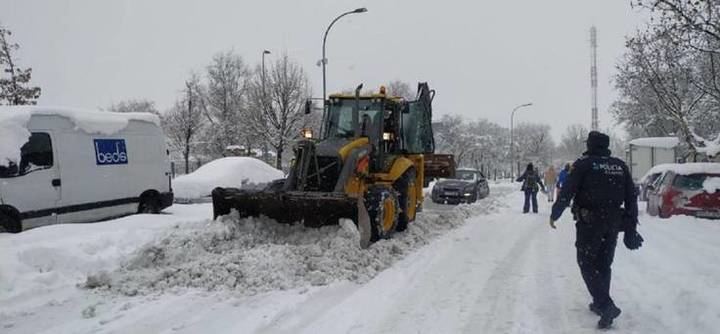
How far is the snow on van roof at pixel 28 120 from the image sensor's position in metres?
10.5

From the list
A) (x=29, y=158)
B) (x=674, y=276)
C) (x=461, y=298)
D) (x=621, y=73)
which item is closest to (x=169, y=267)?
(x=461, y=298)

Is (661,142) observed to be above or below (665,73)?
below

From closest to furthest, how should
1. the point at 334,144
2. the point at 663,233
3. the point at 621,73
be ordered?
the point at 334,144, the point at 663,233, the point at 621,73

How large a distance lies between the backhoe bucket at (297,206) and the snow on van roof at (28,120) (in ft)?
12.9

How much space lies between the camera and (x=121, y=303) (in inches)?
241

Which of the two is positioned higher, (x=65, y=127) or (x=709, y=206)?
(x=65, y=127)

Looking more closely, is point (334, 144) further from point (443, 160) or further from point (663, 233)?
point (663, 233)

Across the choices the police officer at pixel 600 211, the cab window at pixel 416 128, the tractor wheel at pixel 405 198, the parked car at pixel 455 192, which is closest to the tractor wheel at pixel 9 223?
the tractor wheel at pixel 405 198

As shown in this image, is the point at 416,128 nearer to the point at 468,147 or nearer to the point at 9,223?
the point at 9,223

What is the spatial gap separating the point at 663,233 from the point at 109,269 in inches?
374

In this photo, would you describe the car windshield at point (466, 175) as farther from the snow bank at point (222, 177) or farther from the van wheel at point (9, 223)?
the van wheel at point (9, 223)

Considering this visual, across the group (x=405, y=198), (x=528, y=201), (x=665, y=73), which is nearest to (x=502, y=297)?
(x=405, y=198)

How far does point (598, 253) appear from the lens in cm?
555

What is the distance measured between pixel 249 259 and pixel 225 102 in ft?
162
